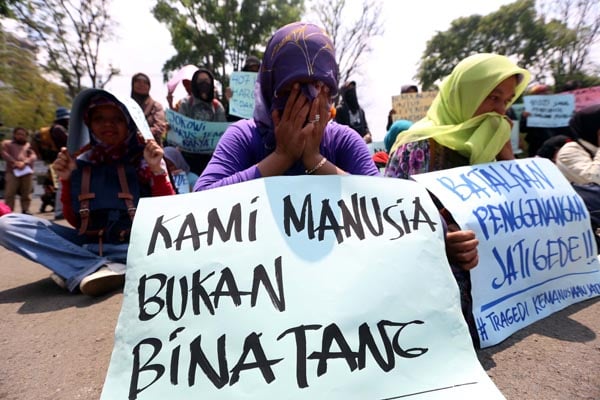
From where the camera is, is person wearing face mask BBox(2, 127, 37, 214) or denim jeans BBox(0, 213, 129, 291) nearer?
denim jeans BBox(0, 213, 129, 291)

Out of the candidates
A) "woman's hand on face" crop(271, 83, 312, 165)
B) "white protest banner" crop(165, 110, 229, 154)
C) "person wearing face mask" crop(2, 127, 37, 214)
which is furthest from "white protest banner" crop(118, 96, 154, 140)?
"person wearing face mask" crop(2, 127, 37, 214)

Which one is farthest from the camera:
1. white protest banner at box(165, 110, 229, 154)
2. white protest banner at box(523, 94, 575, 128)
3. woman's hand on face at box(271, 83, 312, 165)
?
white protest banner at box(523, 94, 575, 128)

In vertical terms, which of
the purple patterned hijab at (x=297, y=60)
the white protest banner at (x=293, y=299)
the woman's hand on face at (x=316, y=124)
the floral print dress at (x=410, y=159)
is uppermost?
the purple patterned hijab at (x=297, y=60)

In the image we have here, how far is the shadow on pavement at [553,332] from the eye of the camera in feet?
4.90

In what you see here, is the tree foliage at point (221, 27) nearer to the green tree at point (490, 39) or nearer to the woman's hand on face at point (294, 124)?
the green tree at point (490, 39)

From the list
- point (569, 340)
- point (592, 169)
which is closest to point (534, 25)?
point (592, 169)

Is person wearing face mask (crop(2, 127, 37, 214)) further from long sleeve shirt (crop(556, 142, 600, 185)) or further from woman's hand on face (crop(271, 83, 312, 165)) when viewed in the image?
long sleeve shirt (crop(556, 142, 600, 185))

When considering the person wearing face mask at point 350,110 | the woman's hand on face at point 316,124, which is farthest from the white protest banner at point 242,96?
the woman's hand on face at point 316,124

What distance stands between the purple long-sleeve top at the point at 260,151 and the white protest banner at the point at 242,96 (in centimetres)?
298

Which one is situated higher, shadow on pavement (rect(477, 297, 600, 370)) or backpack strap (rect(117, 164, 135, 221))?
backpack strap (rect(117, 164, 135, 221))

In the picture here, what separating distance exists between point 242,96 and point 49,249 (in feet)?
8.83

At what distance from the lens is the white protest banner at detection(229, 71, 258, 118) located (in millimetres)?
Answer: 4379

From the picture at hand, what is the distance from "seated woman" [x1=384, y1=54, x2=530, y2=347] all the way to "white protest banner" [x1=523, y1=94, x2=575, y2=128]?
3467 millimetres

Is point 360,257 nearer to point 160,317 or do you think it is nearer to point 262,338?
point 262,338
